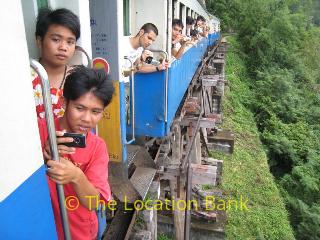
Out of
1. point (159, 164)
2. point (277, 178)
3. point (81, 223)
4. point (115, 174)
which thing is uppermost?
point (81, 223)

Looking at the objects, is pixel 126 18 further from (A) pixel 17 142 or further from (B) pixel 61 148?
(A) pixel 17 142

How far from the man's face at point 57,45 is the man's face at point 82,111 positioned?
0.29 meters

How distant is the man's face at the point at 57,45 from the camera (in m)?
1.58

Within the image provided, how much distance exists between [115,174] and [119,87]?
0.76m

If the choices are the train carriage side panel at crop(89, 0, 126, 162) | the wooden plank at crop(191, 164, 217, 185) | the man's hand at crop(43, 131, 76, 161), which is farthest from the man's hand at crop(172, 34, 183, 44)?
the man's hand at crop(43, 131, 76, 161)

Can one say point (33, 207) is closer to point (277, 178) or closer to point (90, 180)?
point (90, 180)

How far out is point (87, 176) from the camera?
1.50 meters

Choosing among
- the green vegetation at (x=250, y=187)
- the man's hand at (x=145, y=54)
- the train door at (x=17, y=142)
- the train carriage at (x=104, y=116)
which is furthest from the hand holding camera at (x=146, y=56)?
the green vegetation at (x=250, y=187)

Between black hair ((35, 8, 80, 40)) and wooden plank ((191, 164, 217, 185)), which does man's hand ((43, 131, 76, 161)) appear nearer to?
black hair ((35, 8, 80, 40))

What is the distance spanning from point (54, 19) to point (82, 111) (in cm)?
49

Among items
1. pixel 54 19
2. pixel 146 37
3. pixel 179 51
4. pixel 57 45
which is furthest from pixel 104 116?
pixel 179 51

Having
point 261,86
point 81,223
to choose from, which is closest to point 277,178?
point 261,86

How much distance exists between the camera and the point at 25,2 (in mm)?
1576

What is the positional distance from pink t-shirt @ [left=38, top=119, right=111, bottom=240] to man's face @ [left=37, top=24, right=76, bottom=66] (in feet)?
1.10
